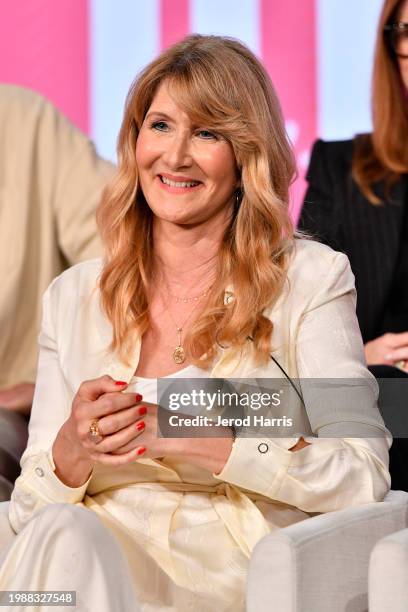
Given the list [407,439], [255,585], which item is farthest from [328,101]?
[255,585]

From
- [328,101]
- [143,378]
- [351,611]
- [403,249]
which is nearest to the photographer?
[351,611]

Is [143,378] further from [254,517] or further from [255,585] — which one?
[255,585]

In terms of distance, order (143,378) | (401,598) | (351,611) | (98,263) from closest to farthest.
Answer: (401,598)
(351,611)
(143,378)
(98,263)

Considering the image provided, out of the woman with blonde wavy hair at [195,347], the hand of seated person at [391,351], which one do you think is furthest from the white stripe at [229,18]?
the woman with blonde wavy hair at [195,347]

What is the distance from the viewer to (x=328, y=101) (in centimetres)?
337

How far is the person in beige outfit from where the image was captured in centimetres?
285

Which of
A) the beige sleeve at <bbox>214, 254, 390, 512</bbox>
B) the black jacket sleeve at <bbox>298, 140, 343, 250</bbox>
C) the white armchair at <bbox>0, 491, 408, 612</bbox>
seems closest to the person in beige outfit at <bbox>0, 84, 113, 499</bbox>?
the black jacket sleeve at <bbox>298, 140, 343, 250</bbox>

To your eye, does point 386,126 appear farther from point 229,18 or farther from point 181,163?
point 181,163

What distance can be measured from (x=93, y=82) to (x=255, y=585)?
2.04 m

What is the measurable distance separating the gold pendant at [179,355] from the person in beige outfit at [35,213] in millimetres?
810

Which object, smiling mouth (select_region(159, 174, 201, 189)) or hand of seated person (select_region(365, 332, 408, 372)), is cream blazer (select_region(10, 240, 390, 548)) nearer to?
smiling mouth (select_region(159, 174, 201, 189))

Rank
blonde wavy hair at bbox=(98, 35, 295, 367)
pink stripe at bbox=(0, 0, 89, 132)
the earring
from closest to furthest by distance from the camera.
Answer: blonde wavy hair at bbox=(98, 35, 295, 367) < the earring < pink stripe at bbox=(0, 0, 89, 132)

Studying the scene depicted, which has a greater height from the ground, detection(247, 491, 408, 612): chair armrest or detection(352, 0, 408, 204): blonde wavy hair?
detection(352, 0, 408, 204): blonde wavy hair

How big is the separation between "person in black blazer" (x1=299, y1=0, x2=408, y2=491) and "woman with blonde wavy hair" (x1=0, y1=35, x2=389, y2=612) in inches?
30.0
